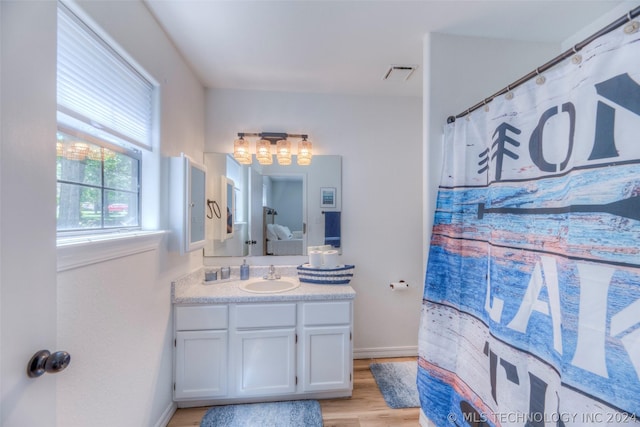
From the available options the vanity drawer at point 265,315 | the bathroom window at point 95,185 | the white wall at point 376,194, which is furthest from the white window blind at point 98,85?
the vanity drawer at point 265,315

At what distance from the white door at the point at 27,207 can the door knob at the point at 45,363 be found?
1 centimetres

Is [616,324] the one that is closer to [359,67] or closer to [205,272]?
[359,67]

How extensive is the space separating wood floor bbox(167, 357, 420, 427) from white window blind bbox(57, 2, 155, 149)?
1.79 meters

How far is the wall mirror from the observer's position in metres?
2.30

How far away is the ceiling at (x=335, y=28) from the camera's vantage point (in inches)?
54.2

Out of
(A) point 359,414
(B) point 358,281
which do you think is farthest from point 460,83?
(A) point 359,414

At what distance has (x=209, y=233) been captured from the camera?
2178 millimetres

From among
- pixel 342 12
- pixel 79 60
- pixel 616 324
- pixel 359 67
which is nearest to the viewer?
pixel 616 324

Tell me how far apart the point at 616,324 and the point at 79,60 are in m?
2.13

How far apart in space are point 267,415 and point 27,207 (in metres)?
1.76

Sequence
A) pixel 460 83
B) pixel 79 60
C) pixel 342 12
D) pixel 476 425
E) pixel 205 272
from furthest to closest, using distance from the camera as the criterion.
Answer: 1. pixel 205 272
2. pixel 460 83
3. pixel 342 12
4. pixel 476 425
5. pixel 79 60

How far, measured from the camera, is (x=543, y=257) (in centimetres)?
99

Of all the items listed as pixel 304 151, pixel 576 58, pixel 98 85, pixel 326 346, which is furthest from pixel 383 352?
pixel 98 85

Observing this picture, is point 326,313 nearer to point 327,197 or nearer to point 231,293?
point 231,293
